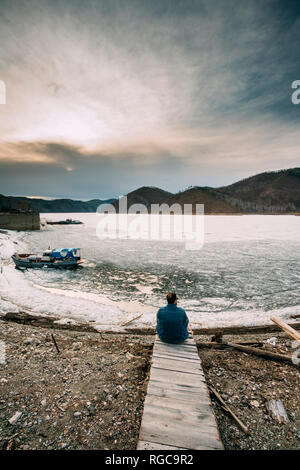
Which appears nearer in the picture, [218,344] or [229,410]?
[229,410]

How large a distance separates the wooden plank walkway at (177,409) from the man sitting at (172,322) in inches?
22.4

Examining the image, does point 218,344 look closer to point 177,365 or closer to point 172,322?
point 172,322

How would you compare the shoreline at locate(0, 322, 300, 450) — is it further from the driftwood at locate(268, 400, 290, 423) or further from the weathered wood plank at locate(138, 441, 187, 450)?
the weathered wood plank at locate(138, 441, 187, 450)

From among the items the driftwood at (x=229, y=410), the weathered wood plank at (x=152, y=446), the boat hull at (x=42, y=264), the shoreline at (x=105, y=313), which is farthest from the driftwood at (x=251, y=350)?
the boat hull at (x=42, y=264)

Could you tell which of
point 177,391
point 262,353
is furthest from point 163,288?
point 177,391

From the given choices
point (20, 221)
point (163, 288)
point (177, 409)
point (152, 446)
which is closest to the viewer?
point (152, 446)

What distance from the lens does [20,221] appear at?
213ft

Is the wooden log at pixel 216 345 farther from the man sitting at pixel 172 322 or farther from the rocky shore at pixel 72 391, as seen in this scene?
the rocky shore at pixel 72 391

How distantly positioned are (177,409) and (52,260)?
903 inches

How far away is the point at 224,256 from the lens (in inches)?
1137

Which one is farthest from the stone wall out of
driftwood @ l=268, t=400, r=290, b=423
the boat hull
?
driftwood @ l=268, t=400, r=290, b=423

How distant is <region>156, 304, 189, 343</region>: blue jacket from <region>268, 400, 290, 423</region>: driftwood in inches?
98.5

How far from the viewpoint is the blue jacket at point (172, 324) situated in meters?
6.35
